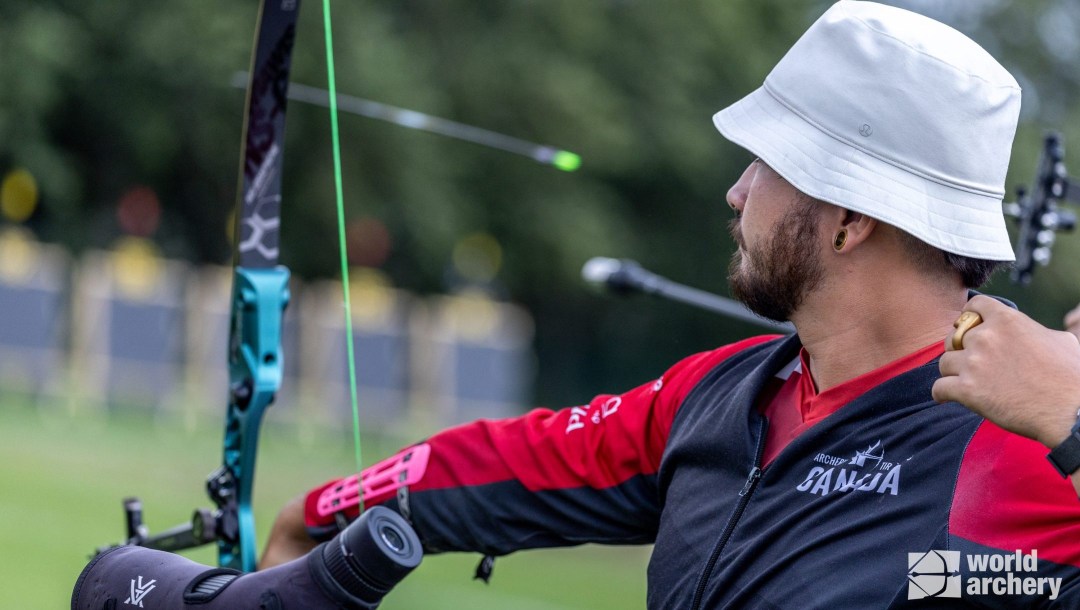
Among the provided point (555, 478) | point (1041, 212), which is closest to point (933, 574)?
point (555, 478)

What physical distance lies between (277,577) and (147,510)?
319 inches

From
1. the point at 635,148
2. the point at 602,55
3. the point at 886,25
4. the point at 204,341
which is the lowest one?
the point at 204,341

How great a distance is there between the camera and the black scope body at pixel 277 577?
171 cm

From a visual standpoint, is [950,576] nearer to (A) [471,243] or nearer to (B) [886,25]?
(B) [886,25]

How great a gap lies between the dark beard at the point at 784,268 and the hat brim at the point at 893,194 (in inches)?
3.1

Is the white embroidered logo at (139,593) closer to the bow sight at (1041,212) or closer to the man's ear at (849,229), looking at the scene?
the man's ear at (849,229)

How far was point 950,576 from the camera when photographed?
1869mm

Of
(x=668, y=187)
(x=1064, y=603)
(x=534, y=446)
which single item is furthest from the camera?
(x=668, y=187)

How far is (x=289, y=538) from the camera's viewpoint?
2646 millimetres

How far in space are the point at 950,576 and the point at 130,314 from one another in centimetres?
1521

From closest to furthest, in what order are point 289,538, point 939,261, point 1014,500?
point 1014,500
point 939,261
point 289,538

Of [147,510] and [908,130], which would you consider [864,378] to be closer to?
[908,130]

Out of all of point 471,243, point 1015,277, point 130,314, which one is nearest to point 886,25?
point 1015,277

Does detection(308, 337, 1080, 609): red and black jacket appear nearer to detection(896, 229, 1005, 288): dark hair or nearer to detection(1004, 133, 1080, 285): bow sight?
detection(896, 229, 1005, 288): dark hair
